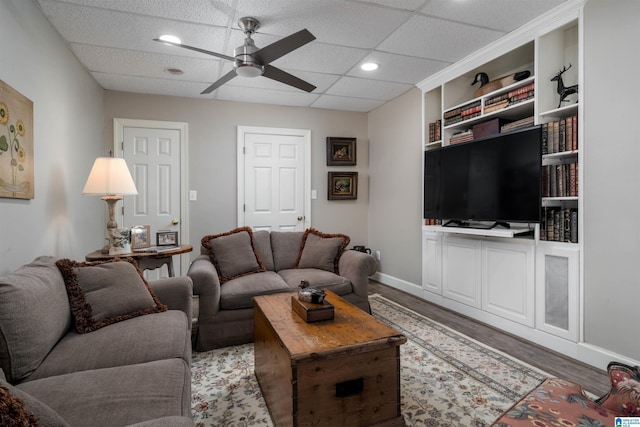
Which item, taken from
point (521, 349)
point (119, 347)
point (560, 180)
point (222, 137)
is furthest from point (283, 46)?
point (521, 349)

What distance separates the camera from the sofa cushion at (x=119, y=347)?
142 cm

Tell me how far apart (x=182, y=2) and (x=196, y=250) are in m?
2.92

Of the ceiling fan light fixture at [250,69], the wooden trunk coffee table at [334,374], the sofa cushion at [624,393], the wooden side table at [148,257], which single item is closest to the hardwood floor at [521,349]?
the sofa cushion at [624,393]

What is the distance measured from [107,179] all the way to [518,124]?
3.42m

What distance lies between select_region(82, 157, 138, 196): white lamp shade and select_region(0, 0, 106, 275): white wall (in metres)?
0.24

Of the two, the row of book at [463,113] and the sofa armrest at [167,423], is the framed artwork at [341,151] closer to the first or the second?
the row of book at [463,113]

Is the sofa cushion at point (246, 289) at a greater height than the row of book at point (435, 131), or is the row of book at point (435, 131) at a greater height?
the row of book at point (435, 131)

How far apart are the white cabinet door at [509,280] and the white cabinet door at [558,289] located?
7 cm

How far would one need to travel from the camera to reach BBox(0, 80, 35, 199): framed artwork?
184 cm

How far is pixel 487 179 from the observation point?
3000 mm

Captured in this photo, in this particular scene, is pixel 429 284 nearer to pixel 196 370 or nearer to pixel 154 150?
pixel 196 370

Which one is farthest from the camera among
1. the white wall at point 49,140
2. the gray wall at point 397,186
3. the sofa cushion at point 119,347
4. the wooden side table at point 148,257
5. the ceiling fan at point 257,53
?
the gray wall at point 397,186

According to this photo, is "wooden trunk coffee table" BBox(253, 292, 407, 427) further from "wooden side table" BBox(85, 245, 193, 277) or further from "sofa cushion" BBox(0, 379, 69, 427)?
"wooden side table" BBox(85, 245, 193, 277)

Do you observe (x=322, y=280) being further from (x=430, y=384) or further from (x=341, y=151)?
(x=341, y=151)
